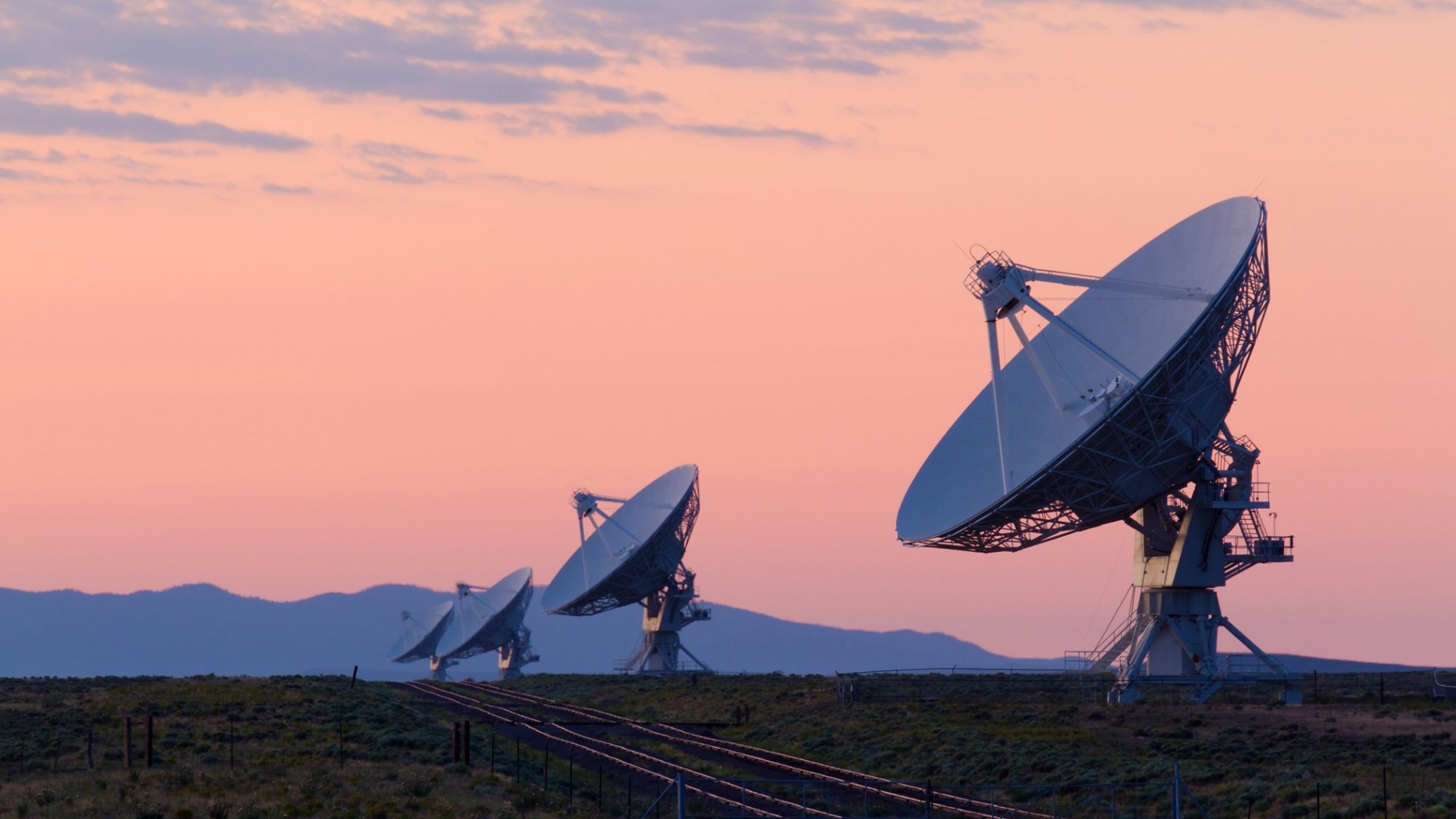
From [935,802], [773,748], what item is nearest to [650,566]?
[773,748]

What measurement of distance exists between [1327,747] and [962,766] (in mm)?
9567

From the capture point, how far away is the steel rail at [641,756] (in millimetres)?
40906

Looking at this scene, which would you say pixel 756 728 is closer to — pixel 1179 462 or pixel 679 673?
pixel 1179 462

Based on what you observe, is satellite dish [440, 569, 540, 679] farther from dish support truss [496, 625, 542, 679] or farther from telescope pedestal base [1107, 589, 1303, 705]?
telescope pedestal base [1107, 589, 1303, 705]

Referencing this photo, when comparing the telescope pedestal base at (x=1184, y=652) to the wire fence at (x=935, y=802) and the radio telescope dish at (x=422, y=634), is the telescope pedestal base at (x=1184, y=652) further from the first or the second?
the radio telescope dish at (x=422, y=634)

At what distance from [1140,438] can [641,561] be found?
4293 cm

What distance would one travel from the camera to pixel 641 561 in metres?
93.9

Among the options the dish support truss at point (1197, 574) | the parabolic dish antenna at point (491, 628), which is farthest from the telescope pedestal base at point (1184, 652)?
the parabolic dish antenna at point (491, 628)

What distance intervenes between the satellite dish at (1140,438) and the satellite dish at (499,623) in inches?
2796

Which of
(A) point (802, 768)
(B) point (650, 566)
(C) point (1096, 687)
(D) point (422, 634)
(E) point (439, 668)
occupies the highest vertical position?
(B) point (650, 566)

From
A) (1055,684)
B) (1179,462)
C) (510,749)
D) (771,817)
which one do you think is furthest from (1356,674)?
(771,817)

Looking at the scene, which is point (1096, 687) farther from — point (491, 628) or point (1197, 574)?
point (491, 628)

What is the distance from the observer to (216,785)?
144 feet

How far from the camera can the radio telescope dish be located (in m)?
144
